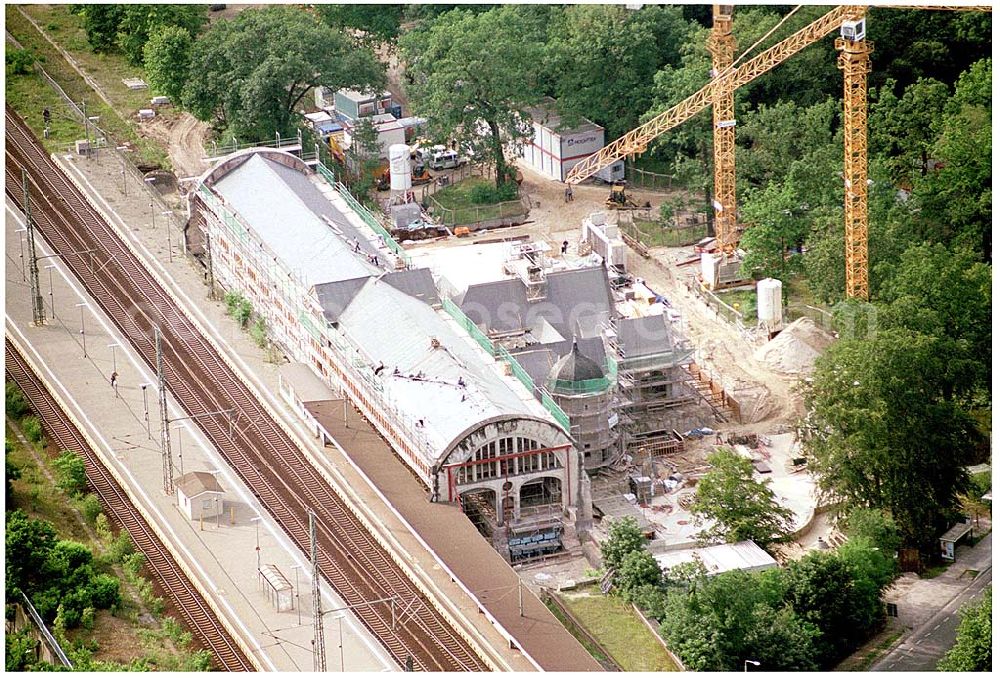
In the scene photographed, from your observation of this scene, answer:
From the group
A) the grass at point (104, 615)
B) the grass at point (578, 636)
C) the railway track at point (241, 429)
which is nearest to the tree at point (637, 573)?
the grass at point (578, 636)

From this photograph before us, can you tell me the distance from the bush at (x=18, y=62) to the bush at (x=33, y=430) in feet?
195

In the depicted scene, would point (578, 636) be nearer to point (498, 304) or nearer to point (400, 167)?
point (498, 304)

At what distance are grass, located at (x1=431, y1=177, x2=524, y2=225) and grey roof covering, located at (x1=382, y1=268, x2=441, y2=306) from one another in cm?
2642

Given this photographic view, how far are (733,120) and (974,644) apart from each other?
53.9m

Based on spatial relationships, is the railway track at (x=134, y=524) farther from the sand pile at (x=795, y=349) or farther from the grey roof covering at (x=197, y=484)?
the sand pile at (x=795, y=349)

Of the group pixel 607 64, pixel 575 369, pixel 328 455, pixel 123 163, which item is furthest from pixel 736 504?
pixel 123 163

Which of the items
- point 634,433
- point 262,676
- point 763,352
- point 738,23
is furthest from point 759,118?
point 262,676

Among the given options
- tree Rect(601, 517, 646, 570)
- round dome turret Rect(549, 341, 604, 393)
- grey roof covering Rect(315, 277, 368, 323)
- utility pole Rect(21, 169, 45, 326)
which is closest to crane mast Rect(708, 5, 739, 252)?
round dome turret Rect(549, 341, 604, 393)

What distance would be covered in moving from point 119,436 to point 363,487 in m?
15.1

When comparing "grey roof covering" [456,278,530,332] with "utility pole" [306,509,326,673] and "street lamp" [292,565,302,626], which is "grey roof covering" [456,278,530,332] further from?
"utility pole" [306,509,326,673]

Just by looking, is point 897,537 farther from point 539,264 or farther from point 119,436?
point 119,436

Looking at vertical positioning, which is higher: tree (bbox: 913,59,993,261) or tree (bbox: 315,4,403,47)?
tree (bbox: 315,4,403,47)

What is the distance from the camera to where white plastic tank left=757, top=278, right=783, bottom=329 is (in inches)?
5354

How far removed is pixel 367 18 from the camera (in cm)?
17488
